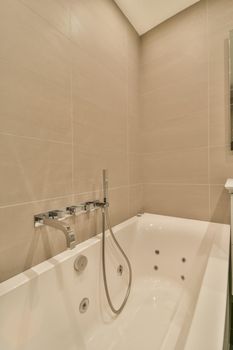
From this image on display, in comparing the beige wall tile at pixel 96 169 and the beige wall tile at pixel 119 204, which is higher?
the beige wall tile at pixel 96 169

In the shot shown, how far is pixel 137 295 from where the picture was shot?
1.21m

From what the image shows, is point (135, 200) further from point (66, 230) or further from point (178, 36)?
point (178, 36)

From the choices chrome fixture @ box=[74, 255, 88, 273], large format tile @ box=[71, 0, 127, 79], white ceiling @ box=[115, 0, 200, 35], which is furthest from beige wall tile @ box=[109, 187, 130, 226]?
white ceiling @ box=[115, 0, 200, 35]

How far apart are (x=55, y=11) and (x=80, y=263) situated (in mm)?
1330

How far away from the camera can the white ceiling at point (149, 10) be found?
4.61 feet

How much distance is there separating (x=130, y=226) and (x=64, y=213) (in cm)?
63

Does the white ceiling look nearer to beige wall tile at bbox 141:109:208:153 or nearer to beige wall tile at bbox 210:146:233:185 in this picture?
beige wall tile at bbox 141:109:208:153

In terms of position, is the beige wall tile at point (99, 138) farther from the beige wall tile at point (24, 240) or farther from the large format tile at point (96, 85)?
the beige wall tile at point (24, 240)

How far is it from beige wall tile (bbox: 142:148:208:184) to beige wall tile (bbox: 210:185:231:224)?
0.10m

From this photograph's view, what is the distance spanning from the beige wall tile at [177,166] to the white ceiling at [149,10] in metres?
1.15

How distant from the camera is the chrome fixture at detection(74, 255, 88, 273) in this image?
94 cm

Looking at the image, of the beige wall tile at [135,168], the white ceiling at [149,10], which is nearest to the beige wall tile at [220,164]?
the beige wall tile at [135,168]

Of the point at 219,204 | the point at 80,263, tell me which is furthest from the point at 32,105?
the point at 219,204

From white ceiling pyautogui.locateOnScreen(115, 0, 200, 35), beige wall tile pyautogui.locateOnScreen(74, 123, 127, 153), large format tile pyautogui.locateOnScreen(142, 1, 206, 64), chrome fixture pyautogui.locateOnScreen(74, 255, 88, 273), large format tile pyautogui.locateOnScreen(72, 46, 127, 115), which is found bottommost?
chrome fixture pyautogui.locateOnScreen(74, 255, 88, 273)
